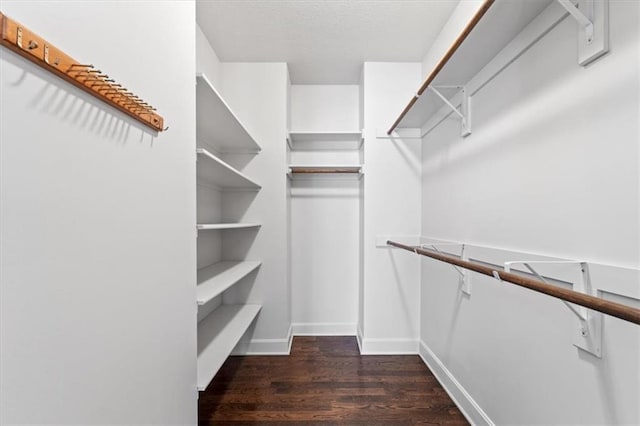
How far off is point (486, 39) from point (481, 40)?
19 millimetres

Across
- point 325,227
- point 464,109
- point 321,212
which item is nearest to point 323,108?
point 321,212

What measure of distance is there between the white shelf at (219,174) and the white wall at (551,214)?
1.42 metres

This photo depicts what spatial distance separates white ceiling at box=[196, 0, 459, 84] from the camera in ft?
5.78

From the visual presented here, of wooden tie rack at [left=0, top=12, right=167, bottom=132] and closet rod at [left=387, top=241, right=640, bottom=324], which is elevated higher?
wooden tie rack at [left=0, top=12, right=167, bottom=132]

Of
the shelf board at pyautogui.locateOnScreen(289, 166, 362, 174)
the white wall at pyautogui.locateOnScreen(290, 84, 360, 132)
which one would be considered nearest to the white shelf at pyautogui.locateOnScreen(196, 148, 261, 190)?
the shelf board at pyautogui.locateOnScreen(289, 166, 362, 174)

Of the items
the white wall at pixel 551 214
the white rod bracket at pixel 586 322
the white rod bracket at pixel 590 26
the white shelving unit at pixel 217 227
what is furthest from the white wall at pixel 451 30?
the white shelving unit at pixel 217 227

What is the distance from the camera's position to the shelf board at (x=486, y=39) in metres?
1.05

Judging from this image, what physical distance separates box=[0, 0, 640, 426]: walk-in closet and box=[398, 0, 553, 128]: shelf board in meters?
0.01

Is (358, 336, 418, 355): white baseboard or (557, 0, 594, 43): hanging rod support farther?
(358, 336, 418, 355): white baseboard

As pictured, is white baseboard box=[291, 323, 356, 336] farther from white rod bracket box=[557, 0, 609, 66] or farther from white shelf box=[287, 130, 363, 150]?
white rod bracket box=[557, 0, 609, 66]

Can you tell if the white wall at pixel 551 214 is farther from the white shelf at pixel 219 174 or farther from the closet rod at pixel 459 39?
the white shelf at pixel 219 174

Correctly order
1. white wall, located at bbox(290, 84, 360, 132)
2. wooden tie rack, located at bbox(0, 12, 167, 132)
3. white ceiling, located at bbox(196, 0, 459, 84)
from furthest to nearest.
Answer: white wall, located at bbox(290, 84, 360, 132)
white ceiling, located at bbox(196, 0, 459, 84)
wooden tie rack, located at bbox(0, 12, 167, 132)

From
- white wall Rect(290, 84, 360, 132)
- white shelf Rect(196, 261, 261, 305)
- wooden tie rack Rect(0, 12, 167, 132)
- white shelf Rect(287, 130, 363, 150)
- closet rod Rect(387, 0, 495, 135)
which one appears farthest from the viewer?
white wall Rect(290, 84, 360, 132)

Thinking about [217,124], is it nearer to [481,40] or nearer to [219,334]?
[219,334]
